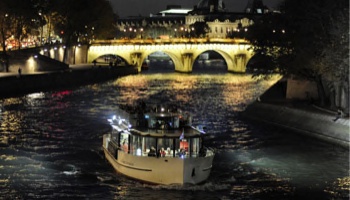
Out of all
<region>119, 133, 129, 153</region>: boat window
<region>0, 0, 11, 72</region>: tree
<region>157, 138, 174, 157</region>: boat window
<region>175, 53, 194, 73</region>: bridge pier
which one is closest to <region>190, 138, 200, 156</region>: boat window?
<region>157, 138, 174, 157</region>: boat window

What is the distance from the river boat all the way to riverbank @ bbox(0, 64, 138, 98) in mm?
35427

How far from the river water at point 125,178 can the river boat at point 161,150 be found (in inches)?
19.3

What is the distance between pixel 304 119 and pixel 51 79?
39.3 m

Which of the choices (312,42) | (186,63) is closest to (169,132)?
(312,42)

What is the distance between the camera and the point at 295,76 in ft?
198

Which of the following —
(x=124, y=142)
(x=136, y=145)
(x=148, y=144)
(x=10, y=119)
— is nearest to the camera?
(x=148, y=144)

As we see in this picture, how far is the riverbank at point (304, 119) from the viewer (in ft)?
153

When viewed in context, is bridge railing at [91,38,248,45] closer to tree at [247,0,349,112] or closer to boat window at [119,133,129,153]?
tree at [247,0,349,112]

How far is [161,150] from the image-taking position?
33969mm

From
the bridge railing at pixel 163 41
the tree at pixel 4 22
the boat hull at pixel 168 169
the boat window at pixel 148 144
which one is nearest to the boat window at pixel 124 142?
the boat hull at pixel 168 169

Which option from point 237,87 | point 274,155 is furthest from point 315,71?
point 237,87

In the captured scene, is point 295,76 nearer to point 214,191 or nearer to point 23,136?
point 23,136

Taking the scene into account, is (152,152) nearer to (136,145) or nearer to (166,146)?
(166,146)

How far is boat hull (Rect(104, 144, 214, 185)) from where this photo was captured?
33312 mm
